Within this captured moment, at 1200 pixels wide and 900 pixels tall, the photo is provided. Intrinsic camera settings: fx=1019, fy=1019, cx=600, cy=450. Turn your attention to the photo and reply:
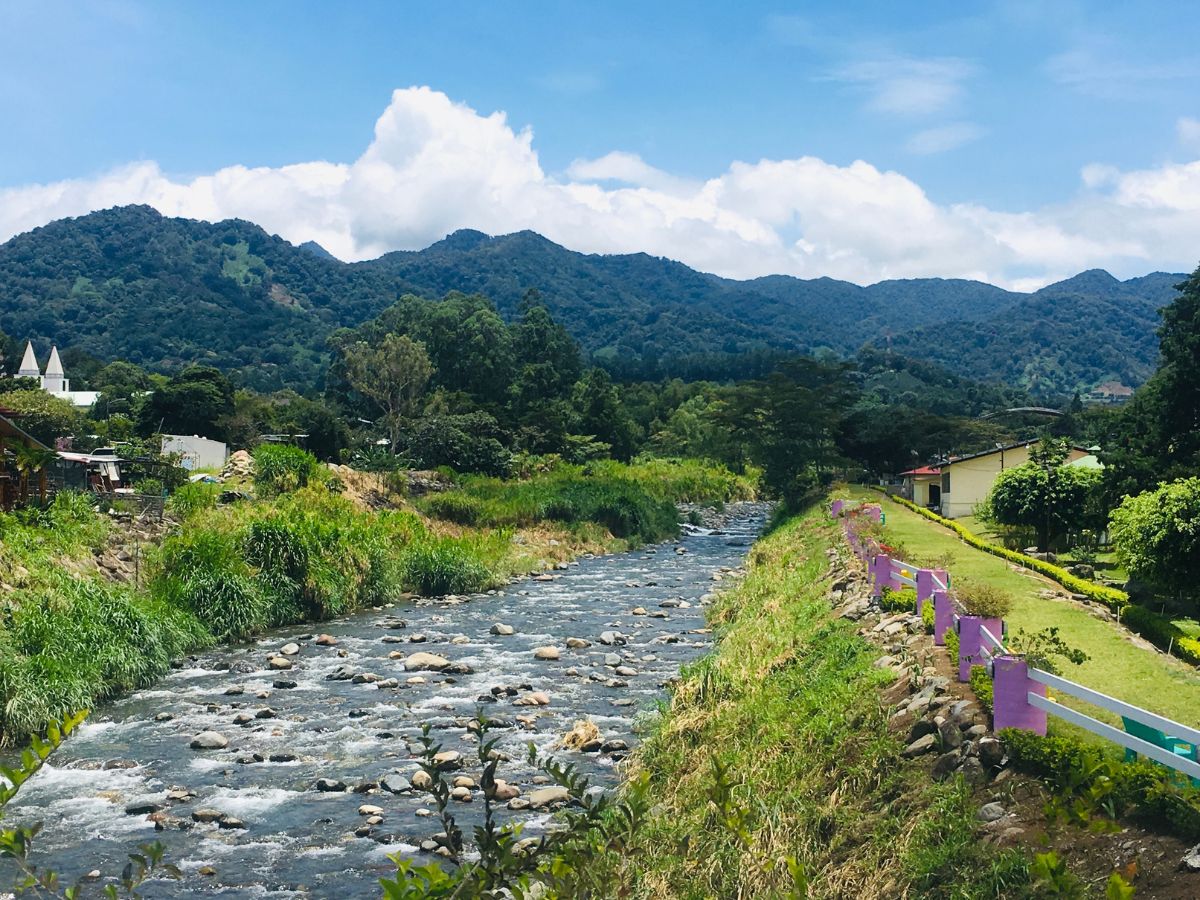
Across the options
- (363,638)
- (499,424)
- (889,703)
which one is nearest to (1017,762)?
(889,703)

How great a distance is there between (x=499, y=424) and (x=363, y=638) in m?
49.7

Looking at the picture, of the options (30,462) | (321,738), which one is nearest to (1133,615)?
(321,738)

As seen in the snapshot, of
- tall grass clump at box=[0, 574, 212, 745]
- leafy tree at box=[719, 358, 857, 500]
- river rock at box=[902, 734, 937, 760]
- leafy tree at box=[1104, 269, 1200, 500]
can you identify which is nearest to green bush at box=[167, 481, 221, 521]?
tall grass clump at box=[0, 574, 212, 745]

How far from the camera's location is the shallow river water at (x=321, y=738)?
12859 millimetres

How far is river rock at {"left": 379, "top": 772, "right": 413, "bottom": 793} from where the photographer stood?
1509 cm

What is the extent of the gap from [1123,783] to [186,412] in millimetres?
68708

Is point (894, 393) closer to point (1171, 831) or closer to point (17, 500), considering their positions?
point (17, 500)

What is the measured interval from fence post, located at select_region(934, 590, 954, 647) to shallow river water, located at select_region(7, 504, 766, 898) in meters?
5.24

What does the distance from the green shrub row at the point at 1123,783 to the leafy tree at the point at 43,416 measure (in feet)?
195

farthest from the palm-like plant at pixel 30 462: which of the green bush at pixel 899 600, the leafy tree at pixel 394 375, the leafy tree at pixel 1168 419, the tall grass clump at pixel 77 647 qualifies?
the leafy tree at pixel 394 375

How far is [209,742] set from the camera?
17.3 meters

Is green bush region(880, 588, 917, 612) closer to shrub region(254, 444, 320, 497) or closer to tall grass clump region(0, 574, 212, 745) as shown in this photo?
tall grass clump region(0, 574, 212, 745)

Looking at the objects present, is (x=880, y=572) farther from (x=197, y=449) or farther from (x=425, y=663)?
(x=197, y=449)

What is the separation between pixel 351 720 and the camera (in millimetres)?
18938
